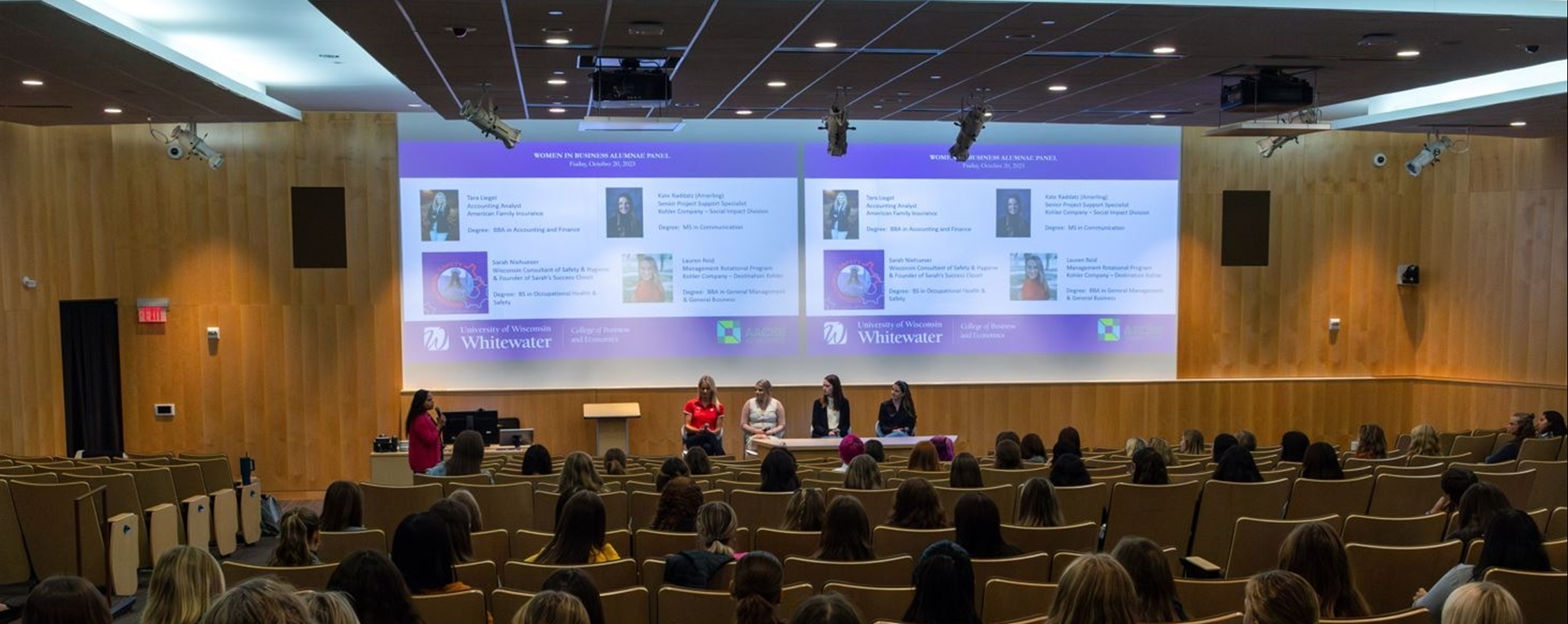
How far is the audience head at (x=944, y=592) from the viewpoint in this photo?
13.4 feet

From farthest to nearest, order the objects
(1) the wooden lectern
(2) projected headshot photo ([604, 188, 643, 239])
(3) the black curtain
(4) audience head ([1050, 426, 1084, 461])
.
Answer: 1. (2) projected headshot photo ([604, 188, 643, 239])
2. (1) the wooden lectern
3. (3) the black curtain
4. (4) audience head ([1050, 426, 1084, 461])

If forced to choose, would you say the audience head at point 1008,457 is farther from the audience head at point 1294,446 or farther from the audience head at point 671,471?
the audience head at point 1294,446

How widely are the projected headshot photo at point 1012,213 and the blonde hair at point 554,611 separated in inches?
474

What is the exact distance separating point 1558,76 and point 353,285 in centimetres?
1288

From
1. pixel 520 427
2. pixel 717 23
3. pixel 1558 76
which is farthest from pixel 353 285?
pixel 1558 76

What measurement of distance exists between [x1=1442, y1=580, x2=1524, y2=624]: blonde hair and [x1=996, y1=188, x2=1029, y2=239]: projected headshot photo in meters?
11.4

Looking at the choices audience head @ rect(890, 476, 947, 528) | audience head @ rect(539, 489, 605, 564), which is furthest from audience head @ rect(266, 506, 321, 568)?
audience head @ rect(890, 476, 947, 528)

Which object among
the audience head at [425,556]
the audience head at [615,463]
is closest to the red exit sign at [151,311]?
the audience head at [615,463]

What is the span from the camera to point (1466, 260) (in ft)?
51.5

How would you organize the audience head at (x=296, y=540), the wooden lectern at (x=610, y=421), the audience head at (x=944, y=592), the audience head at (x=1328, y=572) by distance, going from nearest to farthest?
the audience head at (x=944, y=592), the audience head at (x=1328, y=572), the audience head at (x=296, y=540), the wooden lectern at (x=610, y=421)

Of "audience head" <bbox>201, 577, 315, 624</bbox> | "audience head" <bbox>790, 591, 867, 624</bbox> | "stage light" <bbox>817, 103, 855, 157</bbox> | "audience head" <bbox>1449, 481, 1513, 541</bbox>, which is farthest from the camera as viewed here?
"stage light" <bbox>817, 103, 855, 157</bbox>

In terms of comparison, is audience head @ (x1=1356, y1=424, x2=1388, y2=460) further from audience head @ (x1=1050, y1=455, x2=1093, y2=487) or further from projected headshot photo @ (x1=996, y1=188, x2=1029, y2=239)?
projected headshot photo @ (x1=996, y1=188, x2=1029, y2=239)

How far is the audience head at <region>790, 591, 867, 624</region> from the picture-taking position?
323cm

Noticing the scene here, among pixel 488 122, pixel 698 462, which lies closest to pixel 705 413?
pixel 488 122
